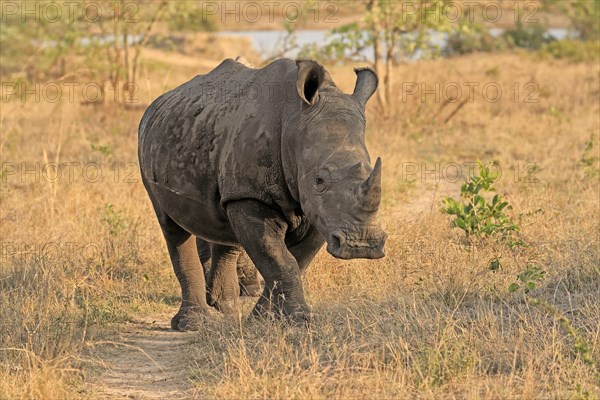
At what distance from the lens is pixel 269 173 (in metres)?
6.32

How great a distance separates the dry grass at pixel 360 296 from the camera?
Result: 206 inches

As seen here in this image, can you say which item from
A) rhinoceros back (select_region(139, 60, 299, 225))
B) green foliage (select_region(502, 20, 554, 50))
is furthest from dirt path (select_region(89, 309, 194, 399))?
green foliage (select_region(502, 20, 554, 50))

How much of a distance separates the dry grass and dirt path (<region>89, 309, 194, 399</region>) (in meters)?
0.11

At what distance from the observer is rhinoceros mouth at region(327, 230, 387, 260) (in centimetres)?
557

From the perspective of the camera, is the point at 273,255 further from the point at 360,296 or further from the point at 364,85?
the point at 364,85

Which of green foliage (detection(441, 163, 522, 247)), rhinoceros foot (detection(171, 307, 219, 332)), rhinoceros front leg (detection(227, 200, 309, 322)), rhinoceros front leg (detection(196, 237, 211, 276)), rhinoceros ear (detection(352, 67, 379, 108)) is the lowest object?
rhinoceros foot (detection(171, 307, 219, 332))

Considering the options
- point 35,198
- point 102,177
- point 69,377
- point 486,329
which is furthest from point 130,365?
point 102,177

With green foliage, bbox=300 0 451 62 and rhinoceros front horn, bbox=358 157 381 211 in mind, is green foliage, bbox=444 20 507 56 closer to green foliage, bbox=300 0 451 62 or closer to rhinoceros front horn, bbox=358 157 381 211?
green foliage, bbox=300 0 451 62

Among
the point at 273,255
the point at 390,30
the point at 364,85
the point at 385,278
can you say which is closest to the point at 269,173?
the point at 273,255

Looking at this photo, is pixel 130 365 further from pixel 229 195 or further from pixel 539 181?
pixel 539 181

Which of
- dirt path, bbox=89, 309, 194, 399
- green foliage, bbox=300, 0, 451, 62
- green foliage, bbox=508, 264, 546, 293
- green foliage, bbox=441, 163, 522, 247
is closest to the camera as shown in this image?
dirt path, bbox=89, 309, 194, 399

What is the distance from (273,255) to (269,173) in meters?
0.50

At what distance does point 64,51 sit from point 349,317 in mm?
15015

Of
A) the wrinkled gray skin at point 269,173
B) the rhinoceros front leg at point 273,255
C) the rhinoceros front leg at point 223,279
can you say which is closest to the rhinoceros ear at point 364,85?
the wrinkled gray skin at point 269,173
